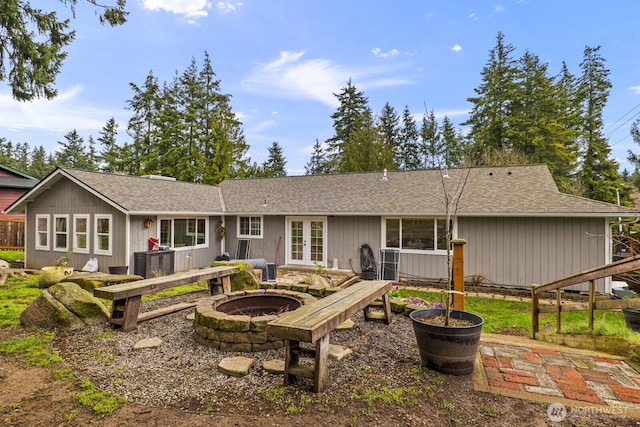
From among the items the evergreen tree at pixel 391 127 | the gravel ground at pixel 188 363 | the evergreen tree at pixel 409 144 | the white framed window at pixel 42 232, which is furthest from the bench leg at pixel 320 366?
the evergreen tree at pixel 409 144

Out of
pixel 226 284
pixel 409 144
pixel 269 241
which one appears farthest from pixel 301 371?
pixel 409 144

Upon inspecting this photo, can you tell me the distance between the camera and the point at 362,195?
1155 centimetres

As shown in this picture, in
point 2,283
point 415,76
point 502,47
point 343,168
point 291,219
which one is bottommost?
point 2,283

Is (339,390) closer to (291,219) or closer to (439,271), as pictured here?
(439,271)

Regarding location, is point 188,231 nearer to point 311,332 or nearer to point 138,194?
point 138,194

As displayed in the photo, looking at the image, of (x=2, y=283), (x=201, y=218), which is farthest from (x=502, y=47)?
(x=2, y=283)

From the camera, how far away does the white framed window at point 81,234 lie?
10336 mm

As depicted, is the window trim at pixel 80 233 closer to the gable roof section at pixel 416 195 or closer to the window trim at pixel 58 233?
the window trim at pixel 58 233

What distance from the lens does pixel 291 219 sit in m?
12.0

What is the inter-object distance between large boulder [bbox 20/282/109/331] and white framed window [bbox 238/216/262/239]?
7581 millimetres

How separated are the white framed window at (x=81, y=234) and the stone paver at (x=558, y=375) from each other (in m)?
11.4

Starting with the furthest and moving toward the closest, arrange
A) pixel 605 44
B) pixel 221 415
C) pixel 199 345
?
pixel 605 44 → pixel 199 345 → pixel 221 415

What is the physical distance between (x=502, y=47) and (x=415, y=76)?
12606 mm

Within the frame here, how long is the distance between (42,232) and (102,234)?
10.6 feet
